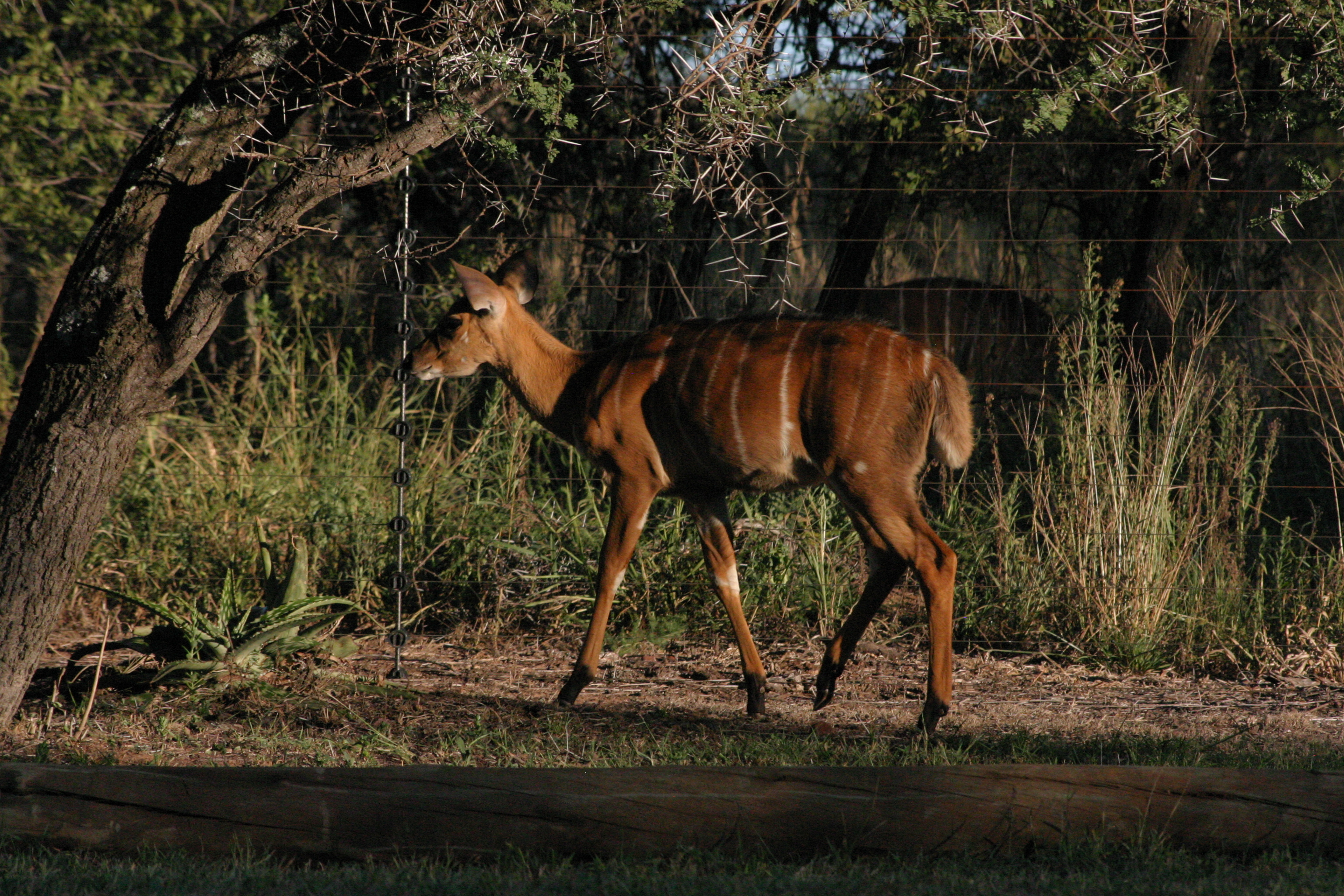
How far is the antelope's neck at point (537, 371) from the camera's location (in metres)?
5.39

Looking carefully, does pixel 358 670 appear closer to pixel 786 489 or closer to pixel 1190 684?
pixel 786 489

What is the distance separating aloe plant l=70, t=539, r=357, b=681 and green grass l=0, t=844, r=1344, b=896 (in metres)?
1.83

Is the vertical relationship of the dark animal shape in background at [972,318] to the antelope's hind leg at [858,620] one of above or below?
above

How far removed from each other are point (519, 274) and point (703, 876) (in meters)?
3.22

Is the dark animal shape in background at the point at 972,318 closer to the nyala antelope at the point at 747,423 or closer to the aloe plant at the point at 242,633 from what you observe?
the nyala antelope at the point at 747,423

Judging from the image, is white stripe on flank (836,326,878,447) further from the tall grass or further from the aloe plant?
the aloe plant

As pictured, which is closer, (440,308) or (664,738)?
(664,738)

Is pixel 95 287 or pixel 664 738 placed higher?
pixel 95 287

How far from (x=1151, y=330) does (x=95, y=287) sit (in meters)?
5.63

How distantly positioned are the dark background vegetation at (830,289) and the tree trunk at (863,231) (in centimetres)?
3

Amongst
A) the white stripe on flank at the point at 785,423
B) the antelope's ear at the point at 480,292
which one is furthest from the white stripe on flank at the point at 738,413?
the antelope's ear at the point at 480,292

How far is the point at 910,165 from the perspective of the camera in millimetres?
7746

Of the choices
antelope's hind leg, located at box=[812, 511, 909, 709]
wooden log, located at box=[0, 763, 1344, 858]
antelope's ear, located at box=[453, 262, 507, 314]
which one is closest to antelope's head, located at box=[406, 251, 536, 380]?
antelope's ear, located at box=[453, 262, 507, 314]

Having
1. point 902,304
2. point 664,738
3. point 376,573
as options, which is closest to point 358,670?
point 376,573
